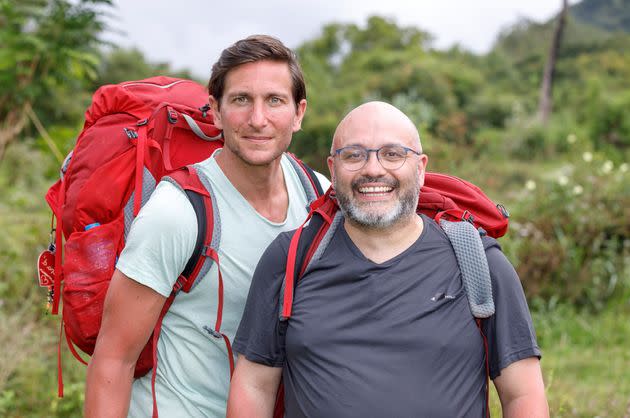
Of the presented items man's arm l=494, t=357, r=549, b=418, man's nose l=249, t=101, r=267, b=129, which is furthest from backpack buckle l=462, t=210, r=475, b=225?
man's nose l=249, t=101, r=267, b=129

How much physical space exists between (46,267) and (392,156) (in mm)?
1496

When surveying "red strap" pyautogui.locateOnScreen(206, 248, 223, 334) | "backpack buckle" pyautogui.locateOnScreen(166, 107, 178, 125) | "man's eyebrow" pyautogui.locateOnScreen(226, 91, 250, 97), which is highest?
"man's eyebrow" pyautogui.locateOnScreen(226, 91, 250, 97)

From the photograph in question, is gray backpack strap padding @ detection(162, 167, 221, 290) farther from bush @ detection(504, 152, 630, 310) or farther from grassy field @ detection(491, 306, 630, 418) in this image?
bush @ detection(504, 152, 630, 310)

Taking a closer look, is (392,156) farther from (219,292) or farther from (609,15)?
(609,15)

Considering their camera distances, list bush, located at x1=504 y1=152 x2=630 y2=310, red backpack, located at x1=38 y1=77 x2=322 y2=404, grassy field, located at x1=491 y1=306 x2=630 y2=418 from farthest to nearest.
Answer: bush, located at x1=504 y1=152 x2=630 y2=310 < grassy field, located at x1=491 y1=306 x2=630 y2=418 < red backpack, located at x1=38 y1=77 x2=322 y2=404

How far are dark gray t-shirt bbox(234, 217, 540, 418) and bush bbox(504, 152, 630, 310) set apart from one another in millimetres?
5200

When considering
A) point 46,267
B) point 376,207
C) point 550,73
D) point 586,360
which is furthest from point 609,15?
point 46,267

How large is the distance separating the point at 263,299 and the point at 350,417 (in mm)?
479

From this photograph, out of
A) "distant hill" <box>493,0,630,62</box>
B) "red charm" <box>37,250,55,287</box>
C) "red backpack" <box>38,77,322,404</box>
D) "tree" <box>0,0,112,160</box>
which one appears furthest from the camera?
"distant hill" <box>493,0,630,62</box>

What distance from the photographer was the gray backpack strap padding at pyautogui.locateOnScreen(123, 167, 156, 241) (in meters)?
2.79

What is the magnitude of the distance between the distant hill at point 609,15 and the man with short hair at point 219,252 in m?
37.3

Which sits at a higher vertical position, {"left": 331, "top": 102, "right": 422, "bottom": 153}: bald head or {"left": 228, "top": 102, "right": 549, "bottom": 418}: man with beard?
{"left": 331, "top": 102, "right": 422, "bottom": 153}: bald head

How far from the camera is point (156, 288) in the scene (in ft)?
8.48

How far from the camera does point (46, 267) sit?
314cm
